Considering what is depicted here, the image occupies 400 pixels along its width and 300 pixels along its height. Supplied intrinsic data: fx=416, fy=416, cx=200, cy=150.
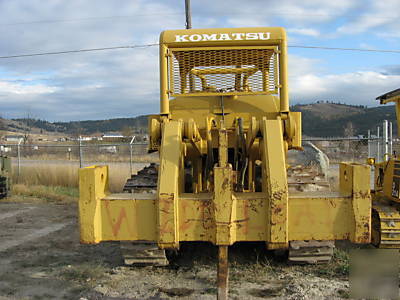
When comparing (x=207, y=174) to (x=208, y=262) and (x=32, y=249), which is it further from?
(x=32, y=249)

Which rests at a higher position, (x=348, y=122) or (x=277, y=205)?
(x=348, y=122)

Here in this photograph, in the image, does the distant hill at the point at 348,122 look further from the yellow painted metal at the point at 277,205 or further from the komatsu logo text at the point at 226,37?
the yellow painted metal at the point at 277,205

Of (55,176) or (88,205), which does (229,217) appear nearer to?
(88,205)

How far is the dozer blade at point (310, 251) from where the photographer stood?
16.9 feet

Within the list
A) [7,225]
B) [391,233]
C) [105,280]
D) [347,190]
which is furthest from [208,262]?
[7,225]

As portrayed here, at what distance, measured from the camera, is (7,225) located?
9312mm

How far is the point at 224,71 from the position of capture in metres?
5.77

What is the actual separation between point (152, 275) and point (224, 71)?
289cm

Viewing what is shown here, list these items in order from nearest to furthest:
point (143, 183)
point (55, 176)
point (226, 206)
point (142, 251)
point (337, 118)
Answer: point (226, 206) < point (142, 251) < point (143, 183) < point (55, 176) < point (337, 118)

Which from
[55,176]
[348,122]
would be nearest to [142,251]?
[55,176]

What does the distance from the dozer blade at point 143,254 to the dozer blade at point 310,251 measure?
5.39ft

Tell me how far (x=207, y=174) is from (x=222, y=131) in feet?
4.23

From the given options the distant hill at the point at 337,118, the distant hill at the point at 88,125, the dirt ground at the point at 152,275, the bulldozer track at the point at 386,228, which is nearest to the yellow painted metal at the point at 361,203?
the dirt ground at the point at 152,275

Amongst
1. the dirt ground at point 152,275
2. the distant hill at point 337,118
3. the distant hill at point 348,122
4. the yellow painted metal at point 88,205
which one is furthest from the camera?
the distant hill at point 337,118
